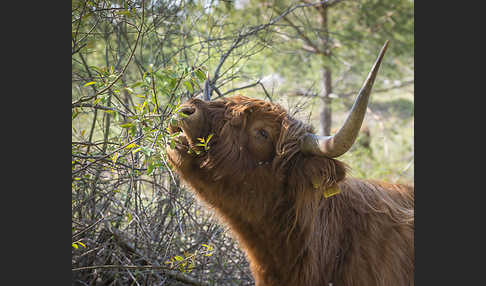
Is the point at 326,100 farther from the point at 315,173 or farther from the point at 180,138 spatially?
the point at 180,138

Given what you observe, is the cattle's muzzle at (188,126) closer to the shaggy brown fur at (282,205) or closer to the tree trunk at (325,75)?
the shaggy brown fur at (282,205)

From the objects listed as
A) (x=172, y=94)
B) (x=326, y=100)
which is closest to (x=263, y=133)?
(x=172, y=94)

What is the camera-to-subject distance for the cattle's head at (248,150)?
3.25 m

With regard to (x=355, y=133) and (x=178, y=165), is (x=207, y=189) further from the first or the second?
(x=355, y=133)

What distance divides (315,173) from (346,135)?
53 centimetres

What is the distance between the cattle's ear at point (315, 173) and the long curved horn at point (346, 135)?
74mm

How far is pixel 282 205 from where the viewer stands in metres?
3.50

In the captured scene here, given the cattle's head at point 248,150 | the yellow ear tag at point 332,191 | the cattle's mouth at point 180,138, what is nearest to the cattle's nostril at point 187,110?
the cattle's head at point 248,150

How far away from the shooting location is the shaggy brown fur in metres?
3.32

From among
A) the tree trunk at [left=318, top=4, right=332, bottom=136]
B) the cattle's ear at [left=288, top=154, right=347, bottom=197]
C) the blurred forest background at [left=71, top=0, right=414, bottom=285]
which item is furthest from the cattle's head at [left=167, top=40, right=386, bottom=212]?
the tree trunk at [left=318, top=4, right=332, bottom=136]

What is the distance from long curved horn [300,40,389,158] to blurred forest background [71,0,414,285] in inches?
27.0

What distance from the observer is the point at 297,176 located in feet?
11.2

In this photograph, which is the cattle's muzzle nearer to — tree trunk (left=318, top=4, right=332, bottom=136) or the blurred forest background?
the blurred forest background

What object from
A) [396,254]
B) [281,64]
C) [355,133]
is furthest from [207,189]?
[281,64]
